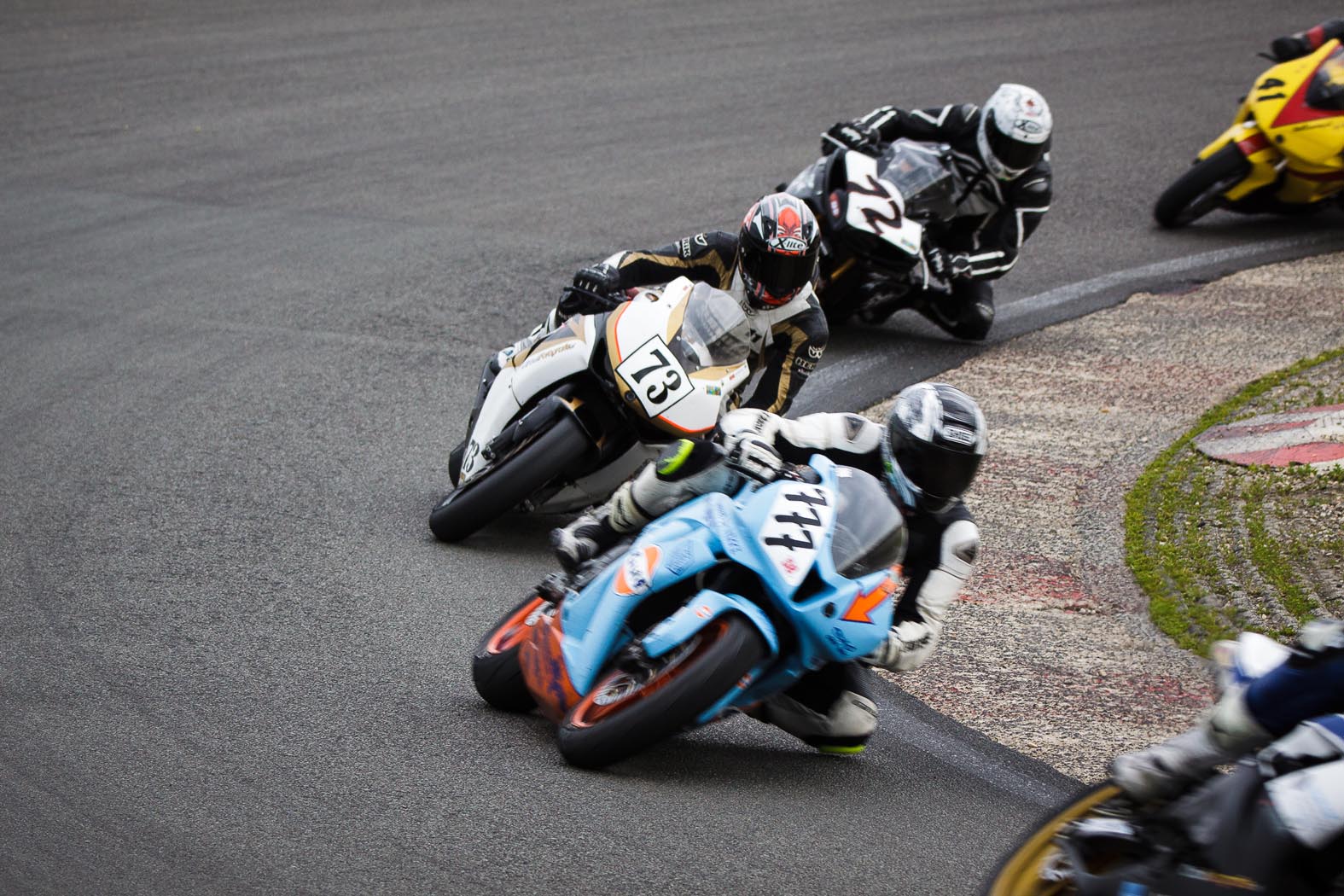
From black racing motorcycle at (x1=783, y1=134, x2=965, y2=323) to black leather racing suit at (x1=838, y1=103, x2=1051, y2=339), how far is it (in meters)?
0.10

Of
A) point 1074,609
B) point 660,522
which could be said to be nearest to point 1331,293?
point 1074,609

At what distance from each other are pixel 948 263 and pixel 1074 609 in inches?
155

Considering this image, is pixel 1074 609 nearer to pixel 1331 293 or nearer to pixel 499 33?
pixel 1331 293

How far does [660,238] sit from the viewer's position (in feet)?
36.7

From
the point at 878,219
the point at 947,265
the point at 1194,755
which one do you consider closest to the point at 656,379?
the point at 1194,755

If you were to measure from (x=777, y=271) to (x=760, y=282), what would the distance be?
0.37 ft

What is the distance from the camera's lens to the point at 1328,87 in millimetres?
11312

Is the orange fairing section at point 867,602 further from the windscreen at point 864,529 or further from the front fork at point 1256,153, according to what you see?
the front fork at point 1256,153

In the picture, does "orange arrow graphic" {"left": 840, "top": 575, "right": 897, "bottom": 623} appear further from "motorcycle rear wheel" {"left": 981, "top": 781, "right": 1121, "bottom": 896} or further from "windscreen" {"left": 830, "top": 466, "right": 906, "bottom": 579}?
"motorcycle rear wheel" {"left": 981, "top": 781, "right": 1121, "bottom": 896}

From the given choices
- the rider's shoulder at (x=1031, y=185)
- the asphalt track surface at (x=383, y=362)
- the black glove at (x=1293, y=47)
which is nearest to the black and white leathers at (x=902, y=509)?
the asphalt track surface at (x=383, y=362)

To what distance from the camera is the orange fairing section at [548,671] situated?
4.70 meters

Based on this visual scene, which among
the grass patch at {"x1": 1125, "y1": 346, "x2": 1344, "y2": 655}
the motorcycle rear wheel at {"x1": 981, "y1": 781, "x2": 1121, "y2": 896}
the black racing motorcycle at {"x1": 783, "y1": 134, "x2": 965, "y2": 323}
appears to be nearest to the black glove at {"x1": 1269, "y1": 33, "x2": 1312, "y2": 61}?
the black racing motorcycle at {"x1": 783, "y1": 134, "x2": 965, "y2": 323}

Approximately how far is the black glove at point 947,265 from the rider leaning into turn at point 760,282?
2418 millimetres

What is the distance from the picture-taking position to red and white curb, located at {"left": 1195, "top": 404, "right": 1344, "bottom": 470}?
745 cm
